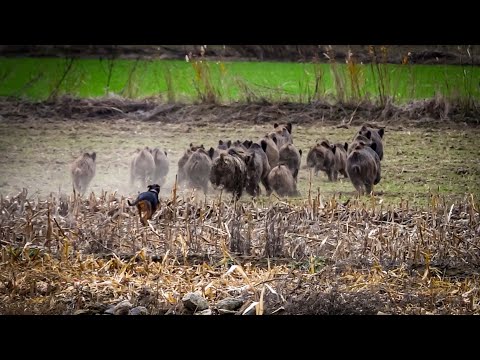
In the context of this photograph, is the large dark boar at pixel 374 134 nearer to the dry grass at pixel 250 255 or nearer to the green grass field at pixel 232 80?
the green grass field at pixel 232 80

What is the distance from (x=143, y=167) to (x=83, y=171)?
0.30 m

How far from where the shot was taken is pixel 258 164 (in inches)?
190

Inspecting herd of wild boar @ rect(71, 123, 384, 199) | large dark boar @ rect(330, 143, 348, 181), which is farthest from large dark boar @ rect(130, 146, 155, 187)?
large dark boar @ rect(330, 143, 348, 181)

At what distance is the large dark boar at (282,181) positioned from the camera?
15.8 ft

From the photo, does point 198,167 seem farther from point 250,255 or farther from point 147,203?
point 250,255

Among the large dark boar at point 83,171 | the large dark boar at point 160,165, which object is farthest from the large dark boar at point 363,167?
the large dark boar at point 83,171

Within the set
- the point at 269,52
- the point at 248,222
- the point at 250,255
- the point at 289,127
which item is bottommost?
the point at 250,255

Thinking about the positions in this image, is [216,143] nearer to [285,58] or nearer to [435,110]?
[285,58]

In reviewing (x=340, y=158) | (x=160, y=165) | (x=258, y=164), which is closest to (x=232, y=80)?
(x=258, y=164)

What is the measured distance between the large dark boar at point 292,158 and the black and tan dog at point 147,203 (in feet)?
2.09

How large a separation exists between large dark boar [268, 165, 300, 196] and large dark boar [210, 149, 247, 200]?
0.46 ft
